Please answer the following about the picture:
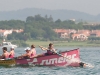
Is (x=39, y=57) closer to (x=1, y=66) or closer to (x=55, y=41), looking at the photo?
(x=1, y=66)

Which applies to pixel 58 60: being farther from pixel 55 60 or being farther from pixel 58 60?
pixel 55 60

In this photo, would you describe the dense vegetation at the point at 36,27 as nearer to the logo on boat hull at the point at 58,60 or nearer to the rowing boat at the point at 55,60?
the rowing boat at the point at 55,60

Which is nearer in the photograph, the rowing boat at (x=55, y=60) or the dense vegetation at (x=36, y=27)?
the rowing boat at (x=55, y=60)

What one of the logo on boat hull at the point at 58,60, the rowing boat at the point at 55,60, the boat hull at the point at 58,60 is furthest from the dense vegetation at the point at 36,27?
the logo on boat hull at the point at 58,60

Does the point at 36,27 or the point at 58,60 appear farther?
the point at 36,27

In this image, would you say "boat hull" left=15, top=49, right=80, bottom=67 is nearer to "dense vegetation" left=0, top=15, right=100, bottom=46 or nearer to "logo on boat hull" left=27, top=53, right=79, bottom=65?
"logo on boat hull" left=27, top=53, right=79, bottom=65

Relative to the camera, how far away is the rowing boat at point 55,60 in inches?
1671

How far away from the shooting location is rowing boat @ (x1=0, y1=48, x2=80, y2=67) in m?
42.4

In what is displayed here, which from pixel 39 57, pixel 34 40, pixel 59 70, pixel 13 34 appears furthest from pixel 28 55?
pixel 13 34

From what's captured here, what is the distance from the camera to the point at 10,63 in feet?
143

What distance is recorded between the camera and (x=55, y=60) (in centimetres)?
4256

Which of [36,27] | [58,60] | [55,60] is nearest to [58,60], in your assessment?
[58,60]

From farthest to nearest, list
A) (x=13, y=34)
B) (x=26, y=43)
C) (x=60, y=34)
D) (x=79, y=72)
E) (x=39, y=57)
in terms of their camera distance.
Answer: (x=60, y=34) < (x=13, y=34) < (x=26, y=43) < (x=39, y=57) < (x=79, y=72)

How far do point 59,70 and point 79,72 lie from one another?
189 cm
